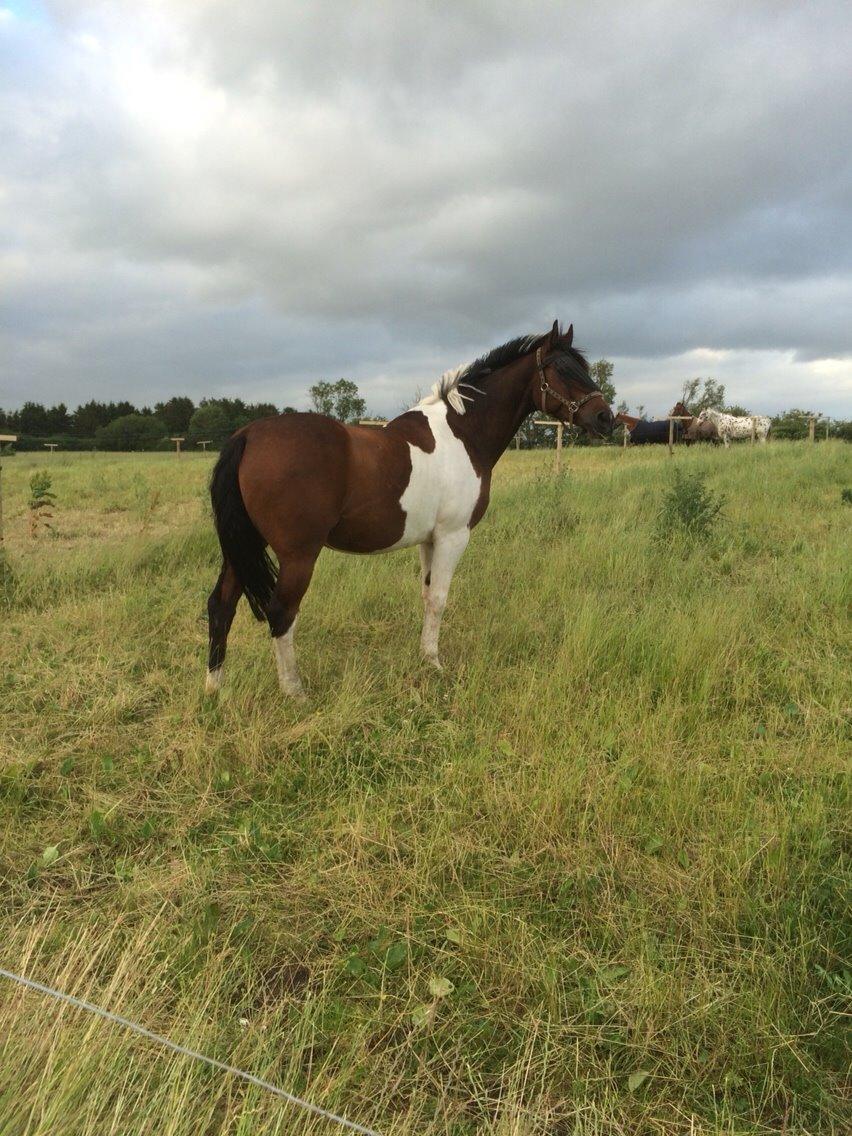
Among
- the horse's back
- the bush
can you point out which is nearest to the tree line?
the horse's back

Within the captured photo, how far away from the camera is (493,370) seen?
4.50 m

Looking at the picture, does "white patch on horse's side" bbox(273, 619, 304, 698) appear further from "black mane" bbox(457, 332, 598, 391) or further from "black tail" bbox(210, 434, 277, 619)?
"black mane" bbox(457, 332, 598, 391)

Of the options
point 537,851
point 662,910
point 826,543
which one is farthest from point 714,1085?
point 826,543

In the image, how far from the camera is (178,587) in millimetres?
5840

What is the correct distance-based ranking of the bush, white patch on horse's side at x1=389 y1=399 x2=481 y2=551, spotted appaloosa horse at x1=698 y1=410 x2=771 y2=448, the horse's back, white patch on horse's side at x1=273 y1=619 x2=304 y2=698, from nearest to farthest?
white patch on horse's side at x1=273 y1=619 x2=304 y2=698, white patch on horse's side at x1=389 y1=399 x2=481 y2=551, the bush, spotted appaloosa horse at x1=698 y1=410 x2=771 y2=448, the horse's back

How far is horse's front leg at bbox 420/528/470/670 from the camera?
166 inches

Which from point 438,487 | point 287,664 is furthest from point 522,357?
point 287,664

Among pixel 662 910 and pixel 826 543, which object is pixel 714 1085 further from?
pixel 826 543

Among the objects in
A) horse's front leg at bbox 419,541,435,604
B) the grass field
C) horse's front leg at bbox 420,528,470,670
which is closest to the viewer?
the grass field

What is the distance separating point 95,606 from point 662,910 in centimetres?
478

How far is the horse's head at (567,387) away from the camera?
432 cm

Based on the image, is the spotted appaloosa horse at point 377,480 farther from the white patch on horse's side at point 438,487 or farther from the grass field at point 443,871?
the grass field at point 443,871

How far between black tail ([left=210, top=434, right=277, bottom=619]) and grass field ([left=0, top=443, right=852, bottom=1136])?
583 mm

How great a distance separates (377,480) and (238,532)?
914mm
